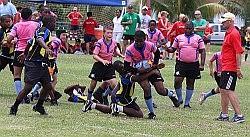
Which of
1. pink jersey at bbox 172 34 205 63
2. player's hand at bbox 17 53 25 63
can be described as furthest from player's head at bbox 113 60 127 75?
pink jersey at bbox 172 34 205 63

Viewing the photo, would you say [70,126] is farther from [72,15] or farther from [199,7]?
[199,7]

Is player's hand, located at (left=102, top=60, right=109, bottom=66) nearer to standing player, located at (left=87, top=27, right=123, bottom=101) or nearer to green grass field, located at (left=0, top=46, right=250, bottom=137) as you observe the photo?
standing player, located at (left=87, top=27, right=123, bottom=101)

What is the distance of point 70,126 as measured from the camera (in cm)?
1180

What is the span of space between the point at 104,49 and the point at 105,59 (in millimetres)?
218

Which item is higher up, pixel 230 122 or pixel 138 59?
pixel 138 59

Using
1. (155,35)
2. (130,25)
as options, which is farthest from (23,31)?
(130,25)

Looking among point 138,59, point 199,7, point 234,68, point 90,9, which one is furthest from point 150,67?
point 199,7

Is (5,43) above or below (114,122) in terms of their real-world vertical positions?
above

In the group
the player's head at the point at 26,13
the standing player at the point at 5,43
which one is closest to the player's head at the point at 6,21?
the standing player at the point at 5,43

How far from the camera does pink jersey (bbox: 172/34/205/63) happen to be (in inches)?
624

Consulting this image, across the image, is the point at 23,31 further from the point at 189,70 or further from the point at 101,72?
the point at 189,70

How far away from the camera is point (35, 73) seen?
12.9m

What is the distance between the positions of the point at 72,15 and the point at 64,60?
22.6ft

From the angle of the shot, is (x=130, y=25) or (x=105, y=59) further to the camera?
(x=130, y=25)
